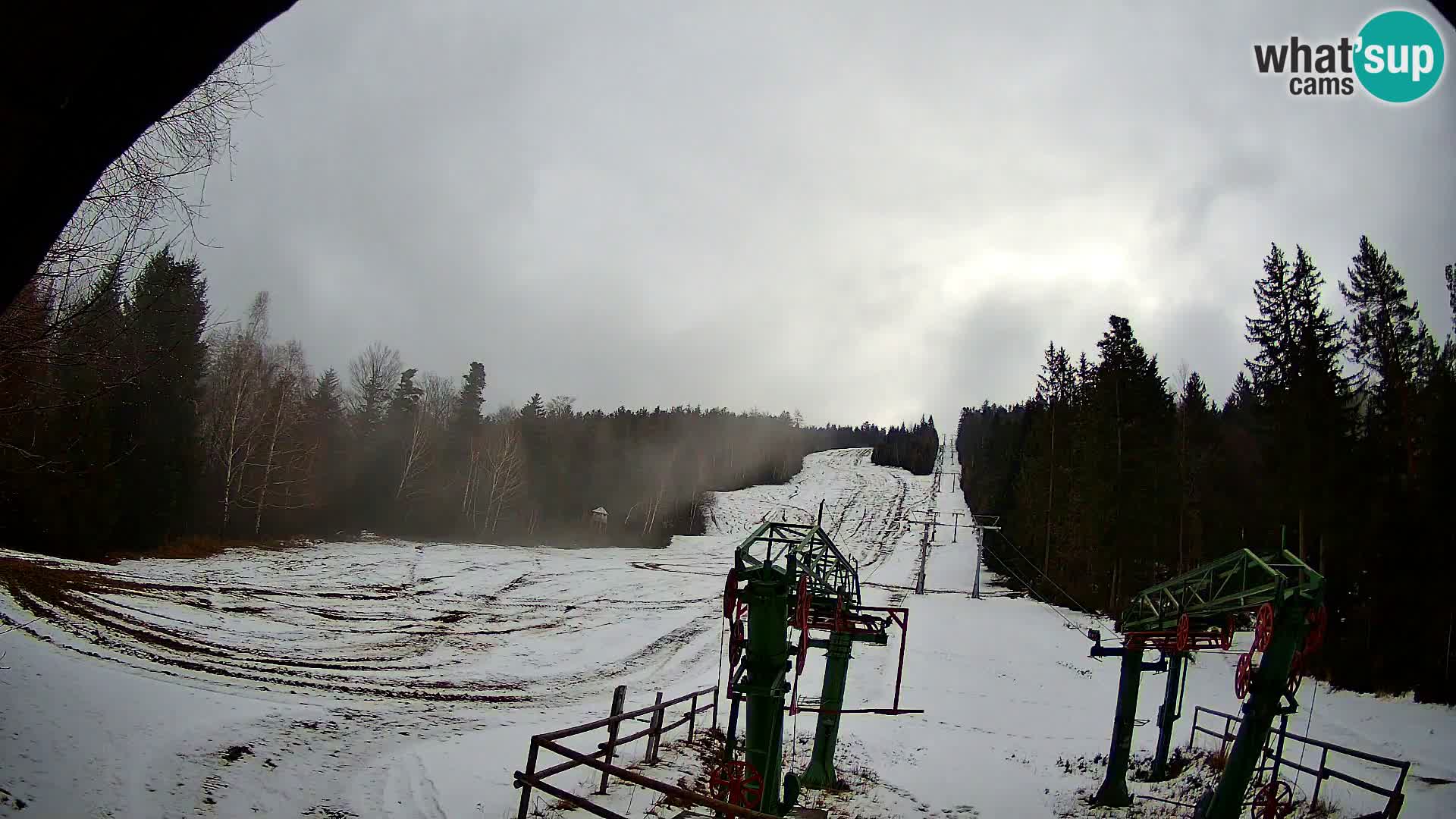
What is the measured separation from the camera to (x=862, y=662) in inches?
1122

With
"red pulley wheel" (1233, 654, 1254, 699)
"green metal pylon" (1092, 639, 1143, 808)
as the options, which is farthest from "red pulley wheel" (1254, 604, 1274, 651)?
"green metal pylon" (1092, 639, 1143, 808)

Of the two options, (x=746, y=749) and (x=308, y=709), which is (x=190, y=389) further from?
(x=746, y=749)

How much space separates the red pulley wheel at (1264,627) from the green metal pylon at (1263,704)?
7 centimetres

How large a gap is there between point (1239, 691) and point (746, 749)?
836 centimetres

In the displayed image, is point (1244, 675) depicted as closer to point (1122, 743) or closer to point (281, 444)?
point (1122, 743)

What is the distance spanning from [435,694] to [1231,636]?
18.5 meters

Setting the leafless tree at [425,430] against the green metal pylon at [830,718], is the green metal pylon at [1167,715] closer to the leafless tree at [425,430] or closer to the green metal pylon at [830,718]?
the green metal pylon at [830,718]

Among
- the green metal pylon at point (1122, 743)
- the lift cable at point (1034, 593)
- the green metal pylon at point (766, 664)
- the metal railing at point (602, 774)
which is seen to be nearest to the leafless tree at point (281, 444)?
the metal railing at point (602, 774)

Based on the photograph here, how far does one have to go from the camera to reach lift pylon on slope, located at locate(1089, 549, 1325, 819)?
1114 centimetres

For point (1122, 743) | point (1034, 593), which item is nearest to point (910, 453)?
point (1034, 593)

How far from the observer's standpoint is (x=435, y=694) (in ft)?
58.8

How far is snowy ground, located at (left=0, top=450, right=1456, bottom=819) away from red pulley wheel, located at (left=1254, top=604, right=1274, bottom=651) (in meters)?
4.69

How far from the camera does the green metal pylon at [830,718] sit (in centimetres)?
1545

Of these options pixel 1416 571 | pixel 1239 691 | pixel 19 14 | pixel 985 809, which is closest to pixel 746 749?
pixel 985 809
